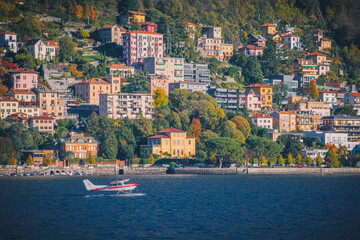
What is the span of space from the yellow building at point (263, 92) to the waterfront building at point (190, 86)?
35.5 ft

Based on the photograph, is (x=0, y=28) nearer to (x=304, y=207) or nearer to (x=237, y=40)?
(x=237, y=40)

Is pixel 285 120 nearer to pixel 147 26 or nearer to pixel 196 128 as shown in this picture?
pixel 196 128

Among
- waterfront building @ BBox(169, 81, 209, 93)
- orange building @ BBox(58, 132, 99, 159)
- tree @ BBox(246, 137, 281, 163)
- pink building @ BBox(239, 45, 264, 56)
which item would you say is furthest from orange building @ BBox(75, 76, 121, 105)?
pink building @ BBox(239, 45, 264, 56)

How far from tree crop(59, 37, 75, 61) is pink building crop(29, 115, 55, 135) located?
833 inches

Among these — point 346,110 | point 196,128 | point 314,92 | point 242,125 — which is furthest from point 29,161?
point 314,92

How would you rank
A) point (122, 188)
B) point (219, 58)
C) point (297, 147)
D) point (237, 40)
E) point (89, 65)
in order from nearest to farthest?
point (122, 188), point (297, 147), point (89, 65), point (219, 58), point (237, 40)

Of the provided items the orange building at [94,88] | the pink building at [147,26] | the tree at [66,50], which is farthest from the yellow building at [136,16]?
the orange building at [94,88]

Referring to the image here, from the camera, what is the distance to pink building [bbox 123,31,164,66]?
129750mm

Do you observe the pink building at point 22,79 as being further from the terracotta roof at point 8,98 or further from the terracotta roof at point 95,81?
the terracotta roof at point 95,81

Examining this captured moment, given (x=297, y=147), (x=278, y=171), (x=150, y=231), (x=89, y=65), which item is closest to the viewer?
(x=150, y=231)

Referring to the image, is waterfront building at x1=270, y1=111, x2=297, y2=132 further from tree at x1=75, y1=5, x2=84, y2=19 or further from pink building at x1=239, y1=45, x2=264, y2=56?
tree at x1=75, y1=5, x2=84, y2=19

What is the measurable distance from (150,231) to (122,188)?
21.1 m

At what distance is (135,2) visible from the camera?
Answer: 152 m

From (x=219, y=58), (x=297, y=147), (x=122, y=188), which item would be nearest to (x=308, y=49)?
(x=219, y=58)
